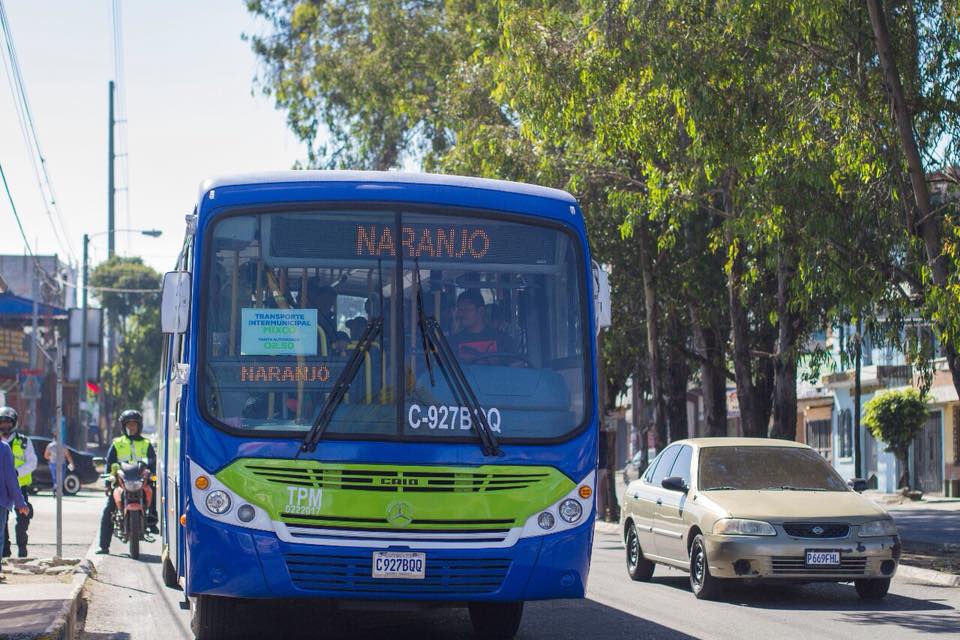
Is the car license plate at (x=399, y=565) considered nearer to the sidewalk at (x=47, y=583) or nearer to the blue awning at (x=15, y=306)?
the sidewalk at (x=47, y=583)

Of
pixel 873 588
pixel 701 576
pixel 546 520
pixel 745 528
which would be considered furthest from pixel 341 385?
pixel 873 588

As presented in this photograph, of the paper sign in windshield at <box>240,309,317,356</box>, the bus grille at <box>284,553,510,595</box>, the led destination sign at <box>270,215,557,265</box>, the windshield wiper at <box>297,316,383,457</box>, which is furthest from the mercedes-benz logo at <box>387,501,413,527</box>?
the led destination sign at <box>270,215,557,265</box>

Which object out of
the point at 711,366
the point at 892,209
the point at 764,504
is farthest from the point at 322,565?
the point at 711,366

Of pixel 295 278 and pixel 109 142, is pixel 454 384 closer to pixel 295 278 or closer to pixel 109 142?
pixel 295 278

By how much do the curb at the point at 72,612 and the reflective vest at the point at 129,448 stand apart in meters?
2.54

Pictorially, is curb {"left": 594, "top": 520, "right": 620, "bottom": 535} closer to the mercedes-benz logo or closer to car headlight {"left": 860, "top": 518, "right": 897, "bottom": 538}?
car headlight {"left": 860, "top": 518, "right": 897, "bottom": 538}

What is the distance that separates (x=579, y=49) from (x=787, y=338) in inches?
280

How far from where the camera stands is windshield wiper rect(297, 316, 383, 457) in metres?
9.21

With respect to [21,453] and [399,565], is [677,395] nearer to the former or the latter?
[21,453]

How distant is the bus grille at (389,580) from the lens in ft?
30.1

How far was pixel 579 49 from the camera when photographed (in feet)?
65.0

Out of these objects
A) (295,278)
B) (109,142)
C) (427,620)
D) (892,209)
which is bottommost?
(427,620)

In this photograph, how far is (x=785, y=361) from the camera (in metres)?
23.3

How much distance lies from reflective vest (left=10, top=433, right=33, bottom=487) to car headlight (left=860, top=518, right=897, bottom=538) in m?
10.4
